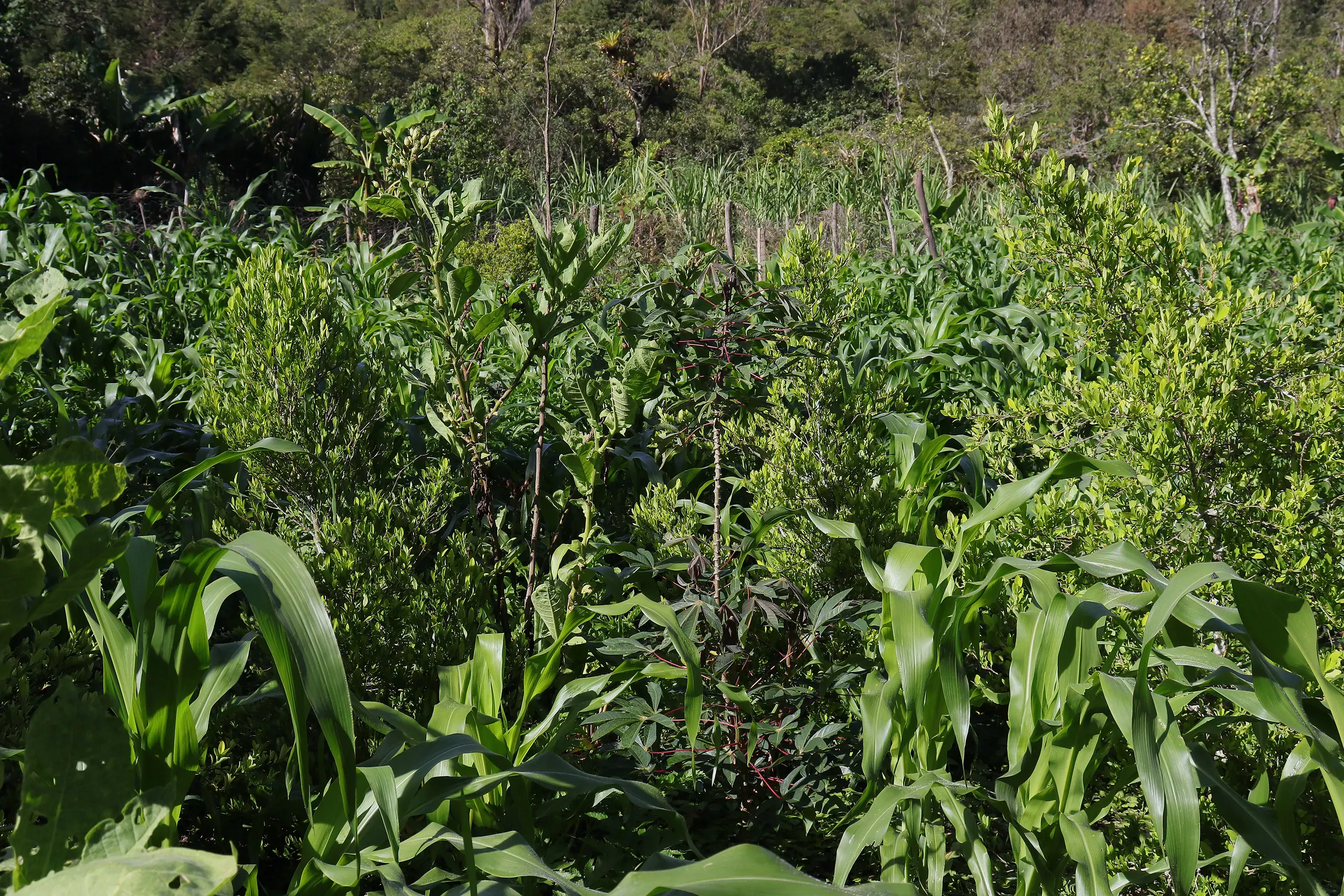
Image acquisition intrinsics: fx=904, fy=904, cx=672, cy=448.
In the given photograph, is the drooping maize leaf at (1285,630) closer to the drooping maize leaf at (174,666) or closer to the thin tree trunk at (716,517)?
the thin tree trunk at (716,517)

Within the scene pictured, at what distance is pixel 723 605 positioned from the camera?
183 cm

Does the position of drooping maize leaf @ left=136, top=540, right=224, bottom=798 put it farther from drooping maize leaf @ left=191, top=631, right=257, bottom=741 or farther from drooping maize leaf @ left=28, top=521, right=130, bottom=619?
drooping maize leaf @ left=28, top=521, right=130, bottom=619

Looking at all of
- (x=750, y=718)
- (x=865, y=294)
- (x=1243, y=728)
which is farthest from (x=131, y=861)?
(x=865, y=294)

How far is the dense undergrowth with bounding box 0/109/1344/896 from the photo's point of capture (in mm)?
1145

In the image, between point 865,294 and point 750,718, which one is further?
point 865,294

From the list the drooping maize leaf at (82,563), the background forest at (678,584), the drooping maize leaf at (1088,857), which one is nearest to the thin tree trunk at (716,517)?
the background forest at (678,584)

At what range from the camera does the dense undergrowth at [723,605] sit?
3.76 feet

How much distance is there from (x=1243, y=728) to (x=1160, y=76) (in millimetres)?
16446

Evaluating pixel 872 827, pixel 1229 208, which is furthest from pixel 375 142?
pixel 1229 208

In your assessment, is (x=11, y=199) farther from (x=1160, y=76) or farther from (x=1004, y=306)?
(x=1160, y=76)

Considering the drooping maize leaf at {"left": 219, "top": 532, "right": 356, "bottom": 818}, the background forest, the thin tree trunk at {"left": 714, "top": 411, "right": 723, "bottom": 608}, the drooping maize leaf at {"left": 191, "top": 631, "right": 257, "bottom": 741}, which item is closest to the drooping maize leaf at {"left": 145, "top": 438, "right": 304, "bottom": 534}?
the background forest

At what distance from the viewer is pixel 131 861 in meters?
0.59

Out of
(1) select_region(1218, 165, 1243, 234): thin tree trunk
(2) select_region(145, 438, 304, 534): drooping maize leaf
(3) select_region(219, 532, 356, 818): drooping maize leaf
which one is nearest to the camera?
(3) select_region(219, 532, 356, 818): drooping maize leaf

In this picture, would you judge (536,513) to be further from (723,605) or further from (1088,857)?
(1088,857)
